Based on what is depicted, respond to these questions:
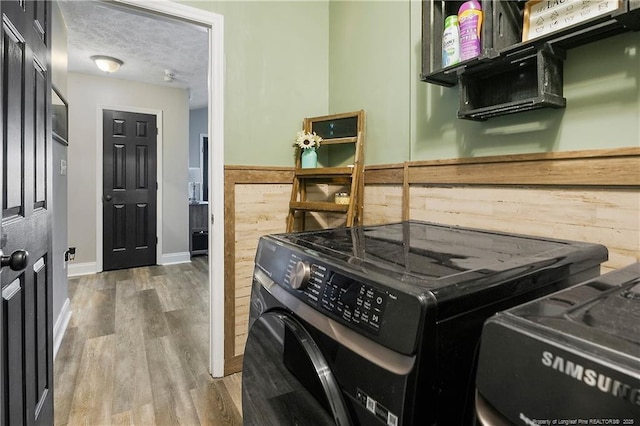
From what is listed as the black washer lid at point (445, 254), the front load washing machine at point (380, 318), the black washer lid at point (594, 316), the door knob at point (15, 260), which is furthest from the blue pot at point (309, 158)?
the black washer lid at point (594, 316)

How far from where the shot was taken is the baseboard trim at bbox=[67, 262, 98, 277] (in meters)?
4.43

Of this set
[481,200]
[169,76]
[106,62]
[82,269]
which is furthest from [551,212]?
[82,269]

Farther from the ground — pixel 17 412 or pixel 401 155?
pixel 401 155

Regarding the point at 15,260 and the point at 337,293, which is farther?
the point at 15,260

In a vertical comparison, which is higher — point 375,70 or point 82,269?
point 375,70

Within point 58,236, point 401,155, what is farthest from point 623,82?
point 58,236

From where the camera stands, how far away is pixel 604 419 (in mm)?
347

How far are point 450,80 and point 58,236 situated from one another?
10.1ft

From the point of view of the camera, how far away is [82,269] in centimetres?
452

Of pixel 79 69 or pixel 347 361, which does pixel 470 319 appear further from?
pixel 79 69

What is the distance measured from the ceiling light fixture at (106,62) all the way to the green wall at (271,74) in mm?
2561

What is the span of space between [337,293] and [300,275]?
13 cm

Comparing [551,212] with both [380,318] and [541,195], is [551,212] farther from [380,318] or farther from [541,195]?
[380,318]

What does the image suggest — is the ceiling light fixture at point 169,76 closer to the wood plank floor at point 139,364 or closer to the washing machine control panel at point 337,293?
the wood plank floor at point 139,364
